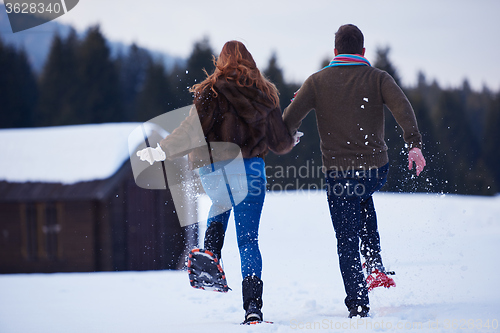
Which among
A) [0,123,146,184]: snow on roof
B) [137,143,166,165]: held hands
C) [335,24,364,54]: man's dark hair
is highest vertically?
[335,24,364,54]: man's dark hair

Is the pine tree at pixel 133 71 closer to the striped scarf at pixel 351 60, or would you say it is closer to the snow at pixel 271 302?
the snow at pixel 271 302

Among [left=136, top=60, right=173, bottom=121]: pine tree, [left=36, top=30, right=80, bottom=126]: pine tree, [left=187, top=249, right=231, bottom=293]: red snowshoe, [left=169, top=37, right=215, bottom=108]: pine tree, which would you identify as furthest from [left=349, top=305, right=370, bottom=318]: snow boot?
[left=36, top=30, right=80, bottom=126]: pine tree

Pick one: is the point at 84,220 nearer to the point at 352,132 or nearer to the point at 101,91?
the point at 352,132

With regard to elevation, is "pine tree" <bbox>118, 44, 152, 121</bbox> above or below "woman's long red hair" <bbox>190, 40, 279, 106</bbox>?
below

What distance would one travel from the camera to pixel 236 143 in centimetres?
326

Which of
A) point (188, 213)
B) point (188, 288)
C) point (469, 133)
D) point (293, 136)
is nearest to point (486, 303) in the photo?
point (293, 136)

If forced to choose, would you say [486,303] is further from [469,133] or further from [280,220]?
[469,133]

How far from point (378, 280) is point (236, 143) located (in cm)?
151

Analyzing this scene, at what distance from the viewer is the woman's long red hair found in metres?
3.30

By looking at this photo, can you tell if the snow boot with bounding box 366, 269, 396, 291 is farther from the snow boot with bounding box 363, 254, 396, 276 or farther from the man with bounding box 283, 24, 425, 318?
the man with bounding box 283, 24, 425, 318

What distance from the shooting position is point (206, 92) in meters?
3.27

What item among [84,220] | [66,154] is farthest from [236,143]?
[66,154]

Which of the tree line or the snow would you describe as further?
the tree line

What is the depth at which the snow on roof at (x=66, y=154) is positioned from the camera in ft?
38.1
